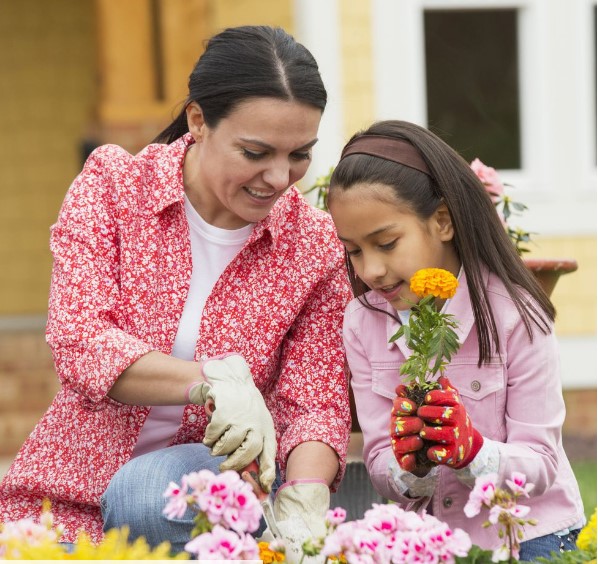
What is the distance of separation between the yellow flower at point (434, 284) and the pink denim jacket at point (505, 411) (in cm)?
43

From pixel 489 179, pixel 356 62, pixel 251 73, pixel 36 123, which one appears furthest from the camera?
pixel 36 123

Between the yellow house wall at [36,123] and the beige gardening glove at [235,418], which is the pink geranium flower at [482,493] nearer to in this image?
the beige gardening glove at [235,418]

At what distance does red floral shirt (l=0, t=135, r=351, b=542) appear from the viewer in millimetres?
2748

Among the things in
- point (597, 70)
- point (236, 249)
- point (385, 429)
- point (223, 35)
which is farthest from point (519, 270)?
point (597, 70)

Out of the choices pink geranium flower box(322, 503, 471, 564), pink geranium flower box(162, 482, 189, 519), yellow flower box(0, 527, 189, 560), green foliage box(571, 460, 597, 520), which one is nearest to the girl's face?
pink geranium flower box(322, 503, 471, 564)

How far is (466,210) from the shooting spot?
8.84 feet

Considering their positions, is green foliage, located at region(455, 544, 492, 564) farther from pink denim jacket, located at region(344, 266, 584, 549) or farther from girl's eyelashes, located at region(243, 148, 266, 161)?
girl's eyelashes, located at region(243, 148, 266, 161)

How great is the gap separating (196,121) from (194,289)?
1.27 ft

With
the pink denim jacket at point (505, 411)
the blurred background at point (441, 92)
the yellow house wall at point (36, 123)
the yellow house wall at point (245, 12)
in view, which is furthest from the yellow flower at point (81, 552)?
the yellow house wall at point (36, 123)

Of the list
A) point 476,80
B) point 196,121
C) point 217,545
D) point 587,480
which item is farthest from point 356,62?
point 217,545

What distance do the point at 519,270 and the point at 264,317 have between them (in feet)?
1.91

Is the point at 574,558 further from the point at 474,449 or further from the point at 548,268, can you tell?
the point at 548,268

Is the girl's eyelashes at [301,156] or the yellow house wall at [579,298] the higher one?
the girl's eyelashes at [301,156]

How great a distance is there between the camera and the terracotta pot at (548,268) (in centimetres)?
322
